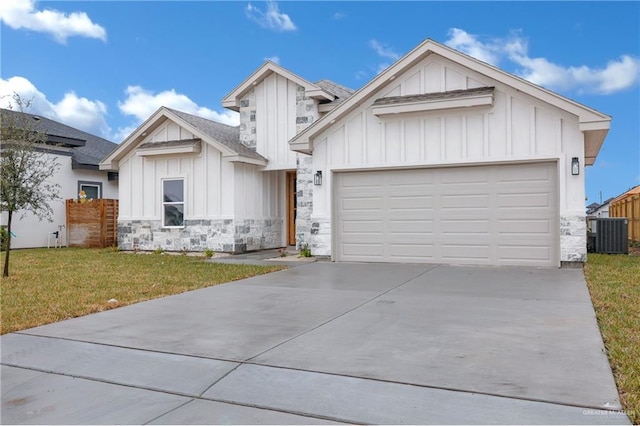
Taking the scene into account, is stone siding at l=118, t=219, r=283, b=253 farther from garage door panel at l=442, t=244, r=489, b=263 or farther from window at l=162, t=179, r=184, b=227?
garage door panel at l=442, t=244, r=489, b=263

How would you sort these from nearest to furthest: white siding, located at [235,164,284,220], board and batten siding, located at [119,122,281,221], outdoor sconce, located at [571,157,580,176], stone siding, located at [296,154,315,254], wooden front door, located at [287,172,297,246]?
outdoor sconce, located at [571,157,580,176], stone siding, located at [296,154,315,254], board and batten siding, located at [119,122,281,221], white siding, located at [235,164,284,220], wooden front door, located at [287,172,297,246]

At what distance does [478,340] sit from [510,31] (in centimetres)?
1377

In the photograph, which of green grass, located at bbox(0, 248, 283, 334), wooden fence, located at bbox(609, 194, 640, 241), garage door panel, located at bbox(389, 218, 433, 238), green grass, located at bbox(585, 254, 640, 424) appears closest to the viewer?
green grass, located at bbox(585, 254, 640, 424)

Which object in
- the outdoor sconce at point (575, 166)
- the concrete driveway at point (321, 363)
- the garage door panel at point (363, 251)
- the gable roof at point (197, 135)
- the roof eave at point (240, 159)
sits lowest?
the concrete driveway at point (321, 363)

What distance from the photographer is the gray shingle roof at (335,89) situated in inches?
623

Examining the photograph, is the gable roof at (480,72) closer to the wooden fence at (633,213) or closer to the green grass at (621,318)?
the green grass at (621,318)

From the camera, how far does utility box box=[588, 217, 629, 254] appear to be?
1385 centimetres

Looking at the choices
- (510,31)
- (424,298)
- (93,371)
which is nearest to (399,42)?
(510,31)

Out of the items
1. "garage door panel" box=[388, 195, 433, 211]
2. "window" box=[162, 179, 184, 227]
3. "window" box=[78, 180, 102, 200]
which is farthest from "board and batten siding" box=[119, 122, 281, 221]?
"garage door panel" box=[388, 195, 433, 211]

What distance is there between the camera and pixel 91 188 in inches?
817

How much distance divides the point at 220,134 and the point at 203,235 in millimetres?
3396

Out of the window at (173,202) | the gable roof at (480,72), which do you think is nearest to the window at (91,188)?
the window at (173,202)

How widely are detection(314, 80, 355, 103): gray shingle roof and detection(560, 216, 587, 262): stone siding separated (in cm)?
797

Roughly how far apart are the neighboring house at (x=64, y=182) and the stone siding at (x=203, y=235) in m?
4.20
